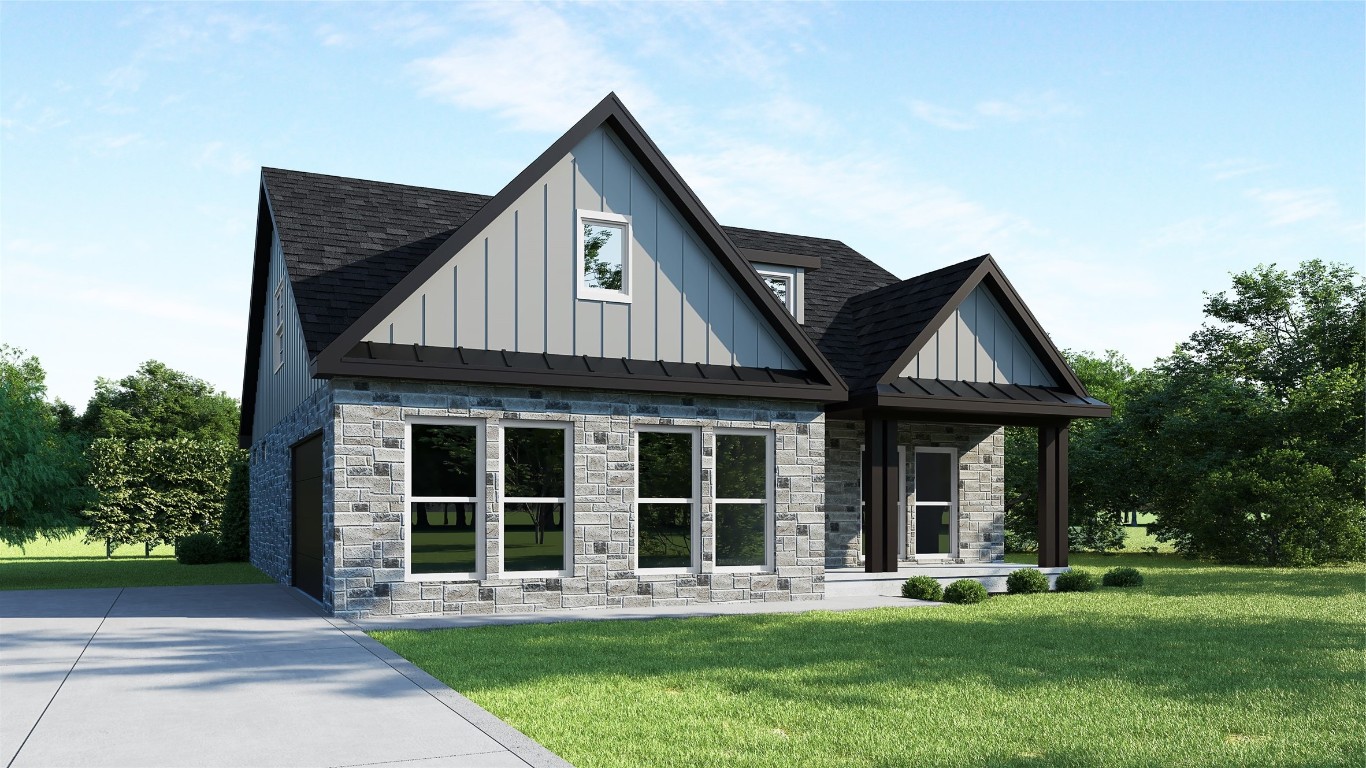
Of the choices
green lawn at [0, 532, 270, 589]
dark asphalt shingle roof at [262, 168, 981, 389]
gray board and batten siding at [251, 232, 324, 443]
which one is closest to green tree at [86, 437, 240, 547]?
green lawn at [0, 532, 270, 589]

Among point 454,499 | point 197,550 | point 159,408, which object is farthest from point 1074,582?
point 159,408

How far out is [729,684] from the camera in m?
8.20

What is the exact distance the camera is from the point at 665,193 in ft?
47.3

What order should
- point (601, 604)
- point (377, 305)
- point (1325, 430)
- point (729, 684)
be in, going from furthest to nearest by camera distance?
1. point (1325, 430)
2. point (601, 604)
3. point (377, 305)
4. point (729, 684)

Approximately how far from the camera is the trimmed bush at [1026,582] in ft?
53.2

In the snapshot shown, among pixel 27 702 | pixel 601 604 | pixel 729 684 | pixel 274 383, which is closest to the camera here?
pixel 27 702

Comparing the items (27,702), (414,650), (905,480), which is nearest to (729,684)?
(414,650)

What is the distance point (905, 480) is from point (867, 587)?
3582 mm

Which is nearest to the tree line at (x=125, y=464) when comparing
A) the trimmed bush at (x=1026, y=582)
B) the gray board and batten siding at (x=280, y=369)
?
the gray board and batten siding at (x=280, y=369)

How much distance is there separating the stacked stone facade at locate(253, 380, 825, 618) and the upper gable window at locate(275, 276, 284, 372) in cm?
203

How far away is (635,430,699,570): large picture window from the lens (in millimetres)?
14195

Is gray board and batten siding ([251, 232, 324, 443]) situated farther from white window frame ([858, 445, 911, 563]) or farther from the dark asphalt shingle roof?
white window frame ([858, 445, 911, 563])

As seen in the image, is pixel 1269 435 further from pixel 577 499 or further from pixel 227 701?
pixel 227 701

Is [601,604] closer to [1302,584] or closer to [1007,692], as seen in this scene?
[1007,692]
